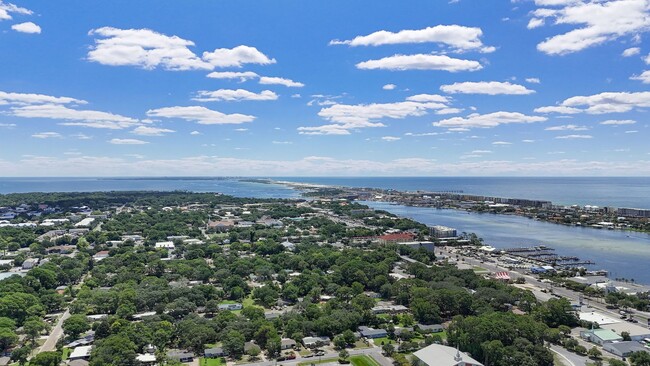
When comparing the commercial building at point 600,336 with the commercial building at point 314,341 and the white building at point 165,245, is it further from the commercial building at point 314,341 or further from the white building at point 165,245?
the white building at point 165,245

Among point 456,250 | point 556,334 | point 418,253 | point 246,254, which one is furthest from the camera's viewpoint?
point 456,250

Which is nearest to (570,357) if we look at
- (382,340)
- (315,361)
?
(382,340)

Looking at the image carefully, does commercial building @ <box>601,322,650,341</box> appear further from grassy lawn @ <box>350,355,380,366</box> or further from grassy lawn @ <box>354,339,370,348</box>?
grassy lawn @ <box>350,355,380,366</box>

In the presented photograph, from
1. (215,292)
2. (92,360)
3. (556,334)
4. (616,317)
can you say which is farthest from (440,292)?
(92,360)

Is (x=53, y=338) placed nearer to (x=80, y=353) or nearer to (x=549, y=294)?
(x=80, y=353)

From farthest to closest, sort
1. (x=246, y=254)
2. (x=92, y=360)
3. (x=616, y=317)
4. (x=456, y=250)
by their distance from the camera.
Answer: (x=456, y=250)
(x=246, y=254)
(x=616, y=317)
(x=92, y=360)

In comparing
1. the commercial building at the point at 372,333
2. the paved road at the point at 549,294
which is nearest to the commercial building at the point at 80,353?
the commercial building at the point at 372,333

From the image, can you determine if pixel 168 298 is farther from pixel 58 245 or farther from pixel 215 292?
pixel 58 245
